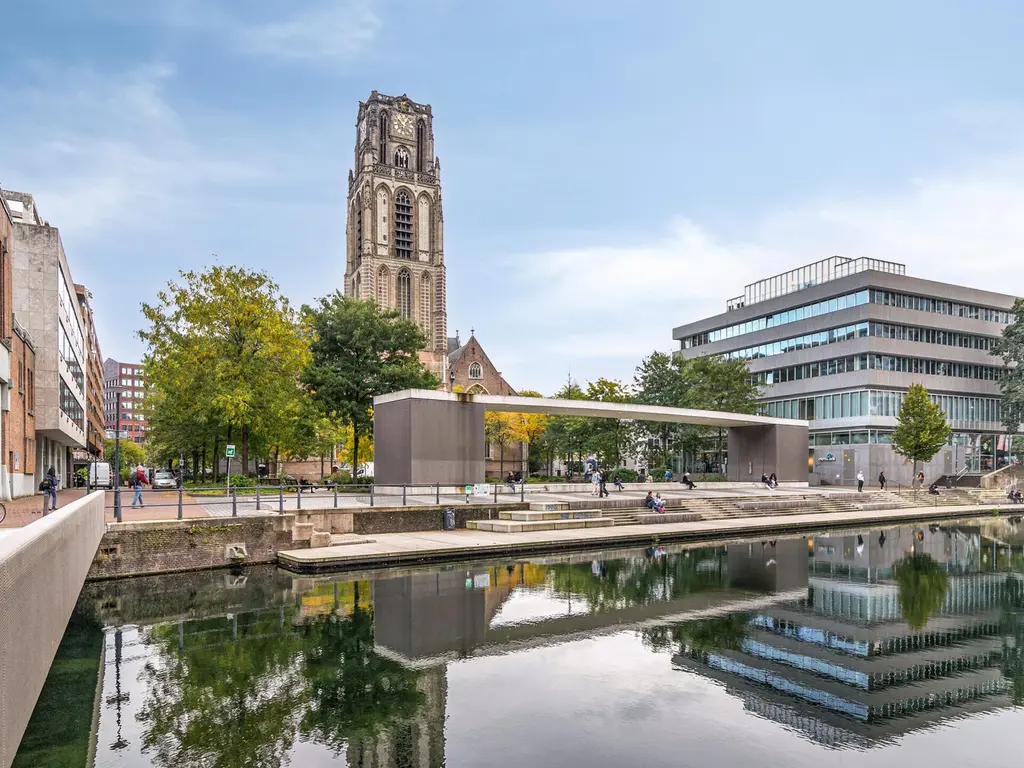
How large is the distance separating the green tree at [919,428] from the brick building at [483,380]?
42.0m

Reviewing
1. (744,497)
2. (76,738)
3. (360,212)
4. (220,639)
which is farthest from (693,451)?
(360,212)

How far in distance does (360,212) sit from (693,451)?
62.7 metres

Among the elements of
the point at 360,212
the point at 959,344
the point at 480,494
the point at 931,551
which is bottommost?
the point at 931,551

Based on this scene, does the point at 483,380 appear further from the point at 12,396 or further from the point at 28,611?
the point at 28,611

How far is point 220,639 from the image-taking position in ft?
47.2

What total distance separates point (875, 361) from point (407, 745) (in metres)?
64.5

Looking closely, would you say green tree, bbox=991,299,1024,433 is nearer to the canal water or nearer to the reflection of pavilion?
the canal water

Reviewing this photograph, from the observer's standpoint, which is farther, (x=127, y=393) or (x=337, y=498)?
(x=127, y=393)

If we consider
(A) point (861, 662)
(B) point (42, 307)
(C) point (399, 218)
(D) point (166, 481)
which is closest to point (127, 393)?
(C) point (399, 218)

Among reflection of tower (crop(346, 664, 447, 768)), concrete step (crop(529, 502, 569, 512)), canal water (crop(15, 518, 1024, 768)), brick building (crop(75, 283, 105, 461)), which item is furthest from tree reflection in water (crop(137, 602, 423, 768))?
brick building (crop(75, 283, 105, 461))

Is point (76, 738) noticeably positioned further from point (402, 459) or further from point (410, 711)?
point (402, 459)

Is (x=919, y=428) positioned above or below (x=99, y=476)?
above

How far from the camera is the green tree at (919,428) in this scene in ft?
183

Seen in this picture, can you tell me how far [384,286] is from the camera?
98750 millimetres
